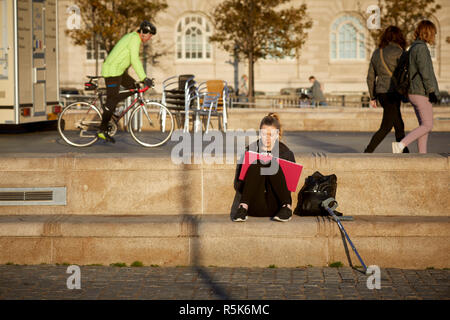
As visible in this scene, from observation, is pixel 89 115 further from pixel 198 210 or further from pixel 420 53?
pixel 420 53

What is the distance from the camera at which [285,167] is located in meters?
7.59

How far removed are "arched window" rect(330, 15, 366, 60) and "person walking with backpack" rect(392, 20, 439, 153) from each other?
33632 millimetres

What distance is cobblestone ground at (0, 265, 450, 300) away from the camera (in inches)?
242

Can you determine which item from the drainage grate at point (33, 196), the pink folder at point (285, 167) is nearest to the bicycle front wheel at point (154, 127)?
the drainage grate at point (33, 196)

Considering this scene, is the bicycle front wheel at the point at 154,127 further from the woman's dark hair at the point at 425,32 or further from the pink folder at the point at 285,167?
the woman's dark hair at the point at 425,32

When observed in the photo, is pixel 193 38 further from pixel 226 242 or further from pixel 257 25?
pixel 226 242

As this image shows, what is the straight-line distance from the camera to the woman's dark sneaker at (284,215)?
734 centimetres

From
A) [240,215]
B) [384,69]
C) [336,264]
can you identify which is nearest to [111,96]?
[384,69]

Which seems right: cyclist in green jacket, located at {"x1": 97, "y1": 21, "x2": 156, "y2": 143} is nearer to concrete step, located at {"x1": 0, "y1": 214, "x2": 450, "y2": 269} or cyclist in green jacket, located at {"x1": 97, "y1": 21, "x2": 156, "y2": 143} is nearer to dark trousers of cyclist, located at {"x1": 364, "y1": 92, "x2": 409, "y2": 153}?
dark trousers of cyclist, located at {"x1": 364, "y1": 92, "x2": 409, "y2": 153}

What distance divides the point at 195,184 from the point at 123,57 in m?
3.59

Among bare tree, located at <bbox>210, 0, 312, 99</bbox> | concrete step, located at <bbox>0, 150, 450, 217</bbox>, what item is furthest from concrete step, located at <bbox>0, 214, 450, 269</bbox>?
bare tree, located at <bbox>210, 0, 312, 99</bbox>

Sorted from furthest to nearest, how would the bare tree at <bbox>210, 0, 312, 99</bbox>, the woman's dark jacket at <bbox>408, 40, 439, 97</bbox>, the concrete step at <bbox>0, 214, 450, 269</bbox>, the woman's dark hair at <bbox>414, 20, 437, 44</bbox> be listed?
1. the bare tree at <bbox>210, 0, 312, 99</bbox>
2. the woman's dark hair at <bbox>414, 20, 437, 44</bbox>
3. the woman's dark jacket at <bbox>408, 40, 439, 97</bbox>
4. the concrete step at <bbox>0, 214, 450, 269</bbox>

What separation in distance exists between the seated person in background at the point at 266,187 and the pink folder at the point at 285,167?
45 mm
